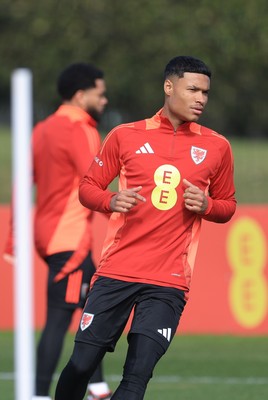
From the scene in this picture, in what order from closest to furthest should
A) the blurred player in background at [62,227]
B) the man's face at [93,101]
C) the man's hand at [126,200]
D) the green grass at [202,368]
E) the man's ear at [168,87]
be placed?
1. the man's hand at [126,200]
2. the man's ear at [168,87]
3. the blurred player in background at [62,227]
4. the man's face at [93,101]
5. the green grass at [202,368]

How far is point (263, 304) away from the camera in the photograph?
42.1 feet

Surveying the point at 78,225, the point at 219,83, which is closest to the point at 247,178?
the point at 219,83

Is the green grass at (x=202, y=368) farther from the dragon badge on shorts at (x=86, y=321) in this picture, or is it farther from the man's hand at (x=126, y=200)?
the man's hand at (x=126, y=200)

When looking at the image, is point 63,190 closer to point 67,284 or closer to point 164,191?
point 67,284

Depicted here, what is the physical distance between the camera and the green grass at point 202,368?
29.6ft

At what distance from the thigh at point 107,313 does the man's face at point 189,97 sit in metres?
0.90

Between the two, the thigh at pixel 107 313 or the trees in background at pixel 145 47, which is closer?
the thigh at pixel 107 313

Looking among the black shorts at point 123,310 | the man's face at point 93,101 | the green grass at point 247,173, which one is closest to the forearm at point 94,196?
the black shorts at point 123,310

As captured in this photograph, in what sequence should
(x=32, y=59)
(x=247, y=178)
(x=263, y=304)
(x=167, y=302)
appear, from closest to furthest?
1. (x=167, y=302)
2. (x=263, y=304)
3. (x=247, y=178)
4. (x=32, y=59)

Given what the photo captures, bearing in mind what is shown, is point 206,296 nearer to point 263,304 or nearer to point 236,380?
point 263,304

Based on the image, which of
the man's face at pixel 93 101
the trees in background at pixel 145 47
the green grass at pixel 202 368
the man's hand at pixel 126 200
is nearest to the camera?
the man's hand at pixel 126 200

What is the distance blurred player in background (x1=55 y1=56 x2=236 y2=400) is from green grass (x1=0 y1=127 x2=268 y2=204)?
12.4 meters

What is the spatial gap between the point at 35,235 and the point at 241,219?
513cm

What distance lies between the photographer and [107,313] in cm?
630
